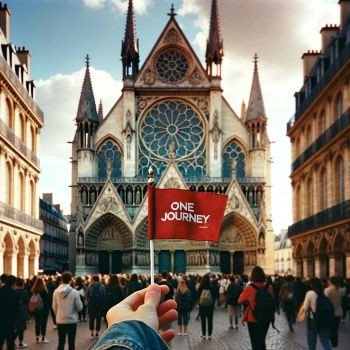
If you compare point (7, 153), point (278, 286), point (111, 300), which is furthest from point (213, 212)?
point (7, 153)

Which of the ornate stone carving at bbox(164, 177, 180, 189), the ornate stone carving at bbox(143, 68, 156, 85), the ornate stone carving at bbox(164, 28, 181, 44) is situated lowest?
Result: the ornate stone carving at bbox(164, 177, 180, 189)

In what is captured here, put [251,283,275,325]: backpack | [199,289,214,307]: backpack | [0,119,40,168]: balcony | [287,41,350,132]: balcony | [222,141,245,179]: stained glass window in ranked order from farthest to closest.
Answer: [222,141,245,179]: stained glass window < [0,119,40,168]: balcony < [287,41,350,132]: balcony < [199,289,214,307]: backpack < [251,283,275,325]: backpack

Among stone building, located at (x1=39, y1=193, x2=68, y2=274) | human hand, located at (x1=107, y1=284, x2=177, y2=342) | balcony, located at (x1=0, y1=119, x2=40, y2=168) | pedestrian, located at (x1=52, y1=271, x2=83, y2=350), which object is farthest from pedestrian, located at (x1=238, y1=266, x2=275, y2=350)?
stone building, located at (x1=39, y1=193, x2=68, y2=274)

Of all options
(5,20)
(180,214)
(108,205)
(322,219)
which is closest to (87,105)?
(108,205)

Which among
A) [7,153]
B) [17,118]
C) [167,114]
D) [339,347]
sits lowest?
[339,347]

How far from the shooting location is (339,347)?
576 inches

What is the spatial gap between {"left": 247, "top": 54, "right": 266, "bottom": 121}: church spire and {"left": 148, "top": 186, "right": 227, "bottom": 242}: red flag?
4209 centimetres

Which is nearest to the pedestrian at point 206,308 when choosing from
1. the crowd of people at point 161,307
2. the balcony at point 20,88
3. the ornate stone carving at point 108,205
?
the crowd of people at point 161,307

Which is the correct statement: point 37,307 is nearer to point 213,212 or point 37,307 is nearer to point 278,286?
point 213,212

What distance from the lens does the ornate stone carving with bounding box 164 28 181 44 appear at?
1960 inches

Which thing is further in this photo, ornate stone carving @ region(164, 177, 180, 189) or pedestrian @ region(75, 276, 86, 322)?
ornate stone carving @ region(164, 177, 180, 189)

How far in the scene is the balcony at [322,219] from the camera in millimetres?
27717

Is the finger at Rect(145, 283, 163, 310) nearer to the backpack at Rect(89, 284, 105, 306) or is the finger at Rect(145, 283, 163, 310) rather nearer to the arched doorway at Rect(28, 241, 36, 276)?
the backpack at Rect(89, 284, 105, 306)

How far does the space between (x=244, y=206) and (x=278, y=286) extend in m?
21.2
